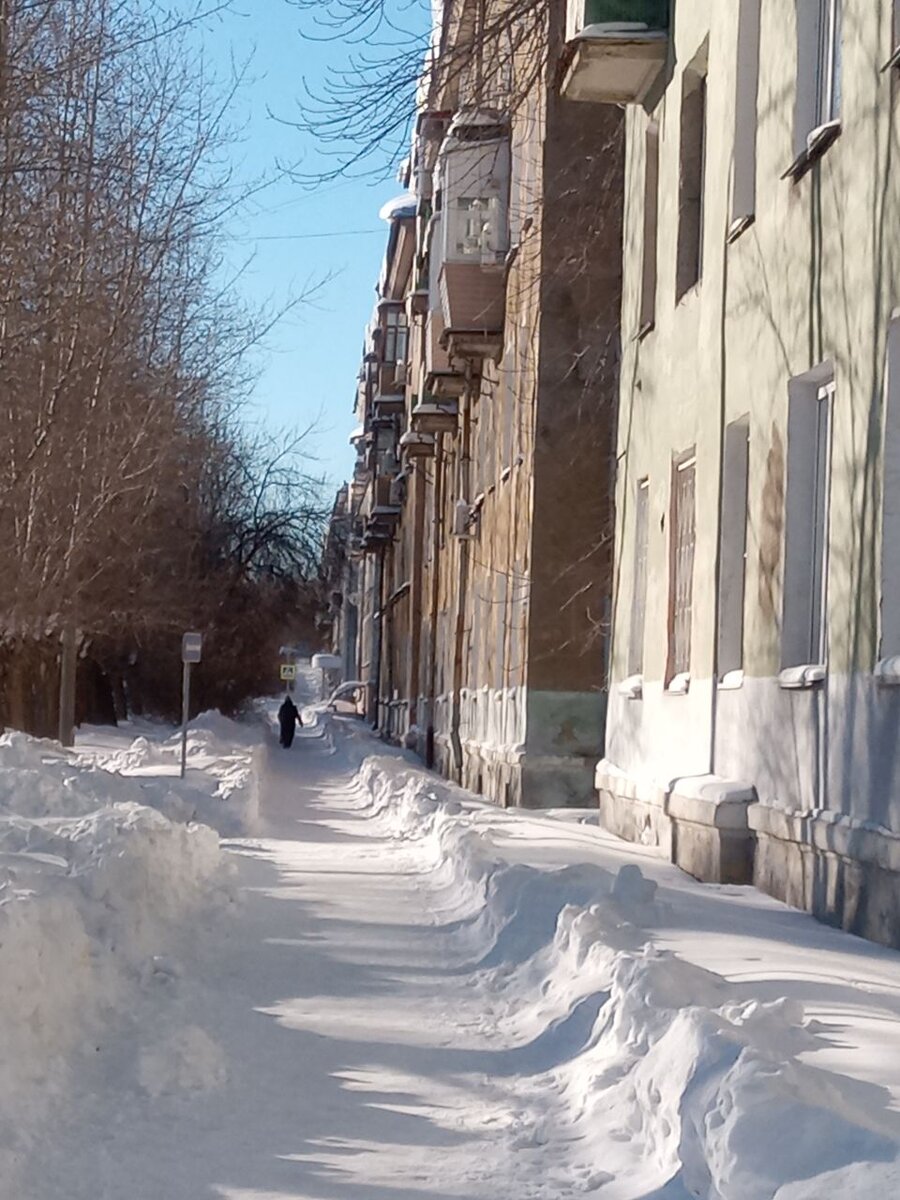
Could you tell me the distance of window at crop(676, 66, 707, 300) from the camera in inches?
624

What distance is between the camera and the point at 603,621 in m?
22.6

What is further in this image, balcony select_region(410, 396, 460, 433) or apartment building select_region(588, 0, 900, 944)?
balcony select_region(410, 396, 460, 433)

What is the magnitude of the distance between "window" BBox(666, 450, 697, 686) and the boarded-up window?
90.5 inches

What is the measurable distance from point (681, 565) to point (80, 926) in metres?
8.30

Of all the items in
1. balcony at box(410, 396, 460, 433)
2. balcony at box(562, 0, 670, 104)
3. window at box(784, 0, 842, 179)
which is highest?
balcony at box(562, 0, 670, 104)

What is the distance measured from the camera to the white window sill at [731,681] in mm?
13016

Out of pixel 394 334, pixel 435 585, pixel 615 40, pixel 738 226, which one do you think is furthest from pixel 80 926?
pixel 394 334

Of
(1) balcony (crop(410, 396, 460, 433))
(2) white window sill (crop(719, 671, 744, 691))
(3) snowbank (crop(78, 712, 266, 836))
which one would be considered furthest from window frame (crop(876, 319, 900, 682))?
(1) balcony (crop(410, 396, 460, 433))

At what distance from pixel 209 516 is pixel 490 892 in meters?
41.8

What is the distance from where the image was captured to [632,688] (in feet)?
56.8

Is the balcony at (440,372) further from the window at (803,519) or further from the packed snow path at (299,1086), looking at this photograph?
the packed snow path at (299,1086)

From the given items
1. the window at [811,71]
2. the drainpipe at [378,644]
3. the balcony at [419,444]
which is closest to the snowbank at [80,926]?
the window at [811,71]

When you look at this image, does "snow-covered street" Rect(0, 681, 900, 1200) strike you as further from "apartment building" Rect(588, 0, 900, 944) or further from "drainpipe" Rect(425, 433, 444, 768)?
"drainpipe" Rect(425, 433, 444, 768)

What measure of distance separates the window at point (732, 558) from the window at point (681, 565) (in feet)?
5.60
